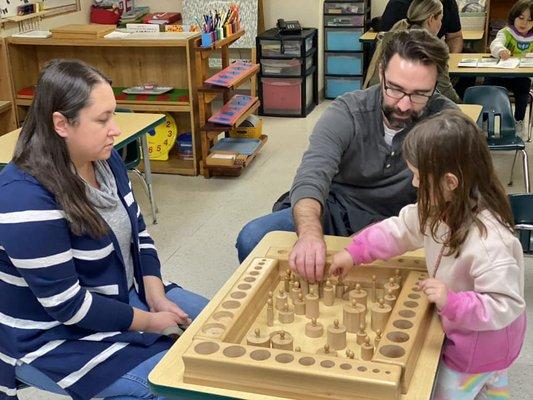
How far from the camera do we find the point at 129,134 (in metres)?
3.13

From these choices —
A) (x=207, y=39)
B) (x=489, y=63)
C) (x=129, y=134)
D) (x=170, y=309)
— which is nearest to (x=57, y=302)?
(x=170, y=309)

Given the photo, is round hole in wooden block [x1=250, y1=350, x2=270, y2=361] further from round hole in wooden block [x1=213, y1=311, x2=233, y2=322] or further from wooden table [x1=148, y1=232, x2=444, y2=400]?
round hole in wooden block [x1=213, y1=311, x2=233, y2=322]

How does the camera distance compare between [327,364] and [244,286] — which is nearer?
[327,364]

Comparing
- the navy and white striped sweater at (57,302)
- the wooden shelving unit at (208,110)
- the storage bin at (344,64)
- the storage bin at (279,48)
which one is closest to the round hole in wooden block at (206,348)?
the navy and white striped sweater at (57,302)

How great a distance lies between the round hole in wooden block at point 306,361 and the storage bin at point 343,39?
5.26 metres

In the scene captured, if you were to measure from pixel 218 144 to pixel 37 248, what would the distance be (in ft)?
10.4

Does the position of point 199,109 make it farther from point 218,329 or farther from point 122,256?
point 218,329

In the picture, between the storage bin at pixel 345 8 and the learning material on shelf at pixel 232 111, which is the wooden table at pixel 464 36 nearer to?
the storage bin at pixel 345 8

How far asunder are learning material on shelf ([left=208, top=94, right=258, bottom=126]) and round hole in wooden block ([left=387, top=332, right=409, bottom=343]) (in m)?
3.13

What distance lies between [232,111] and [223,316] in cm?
324

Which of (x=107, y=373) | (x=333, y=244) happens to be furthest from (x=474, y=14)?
(x=107, y=373)

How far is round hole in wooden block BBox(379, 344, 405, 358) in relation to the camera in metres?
1.14

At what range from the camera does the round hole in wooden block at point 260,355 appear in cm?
112

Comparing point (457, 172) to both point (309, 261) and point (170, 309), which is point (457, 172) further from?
point (170, 309)
